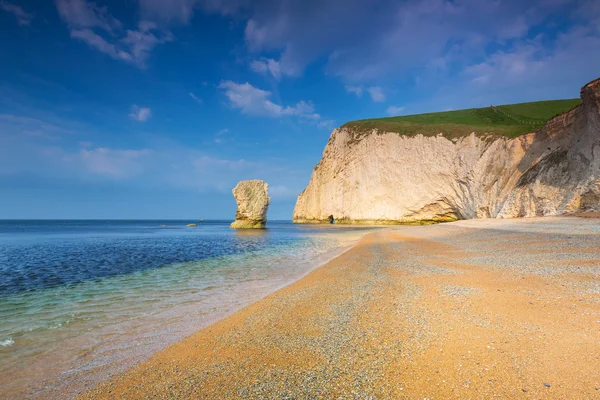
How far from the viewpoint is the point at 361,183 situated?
6100 centimetres

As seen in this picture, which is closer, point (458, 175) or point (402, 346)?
point (402, 346)

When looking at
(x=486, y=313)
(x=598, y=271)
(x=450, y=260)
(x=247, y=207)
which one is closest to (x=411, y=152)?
(x=247, y=207)

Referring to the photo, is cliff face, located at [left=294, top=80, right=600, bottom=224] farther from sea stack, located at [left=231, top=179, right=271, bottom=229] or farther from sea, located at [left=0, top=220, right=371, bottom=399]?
sea, located at [left=0, top=220, right=371, bottom=399]

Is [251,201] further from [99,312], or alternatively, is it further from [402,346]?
[402,346]

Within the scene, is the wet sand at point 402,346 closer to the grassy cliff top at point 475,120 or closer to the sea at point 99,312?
the sea at point 99,312

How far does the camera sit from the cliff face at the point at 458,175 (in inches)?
1003

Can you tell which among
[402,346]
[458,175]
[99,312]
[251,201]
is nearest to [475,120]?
[458,175]

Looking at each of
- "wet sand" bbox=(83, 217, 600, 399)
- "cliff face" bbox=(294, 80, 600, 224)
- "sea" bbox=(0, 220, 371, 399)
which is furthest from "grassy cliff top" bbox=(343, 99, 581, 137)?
"wet sand" bbox=(83, 217, 600, 399)

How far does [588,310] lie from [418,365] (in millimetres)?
3730

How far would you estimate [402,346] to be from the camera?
13.9ft

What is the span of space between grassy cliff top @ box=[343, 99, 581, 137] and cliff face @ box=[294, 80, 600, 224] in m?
1.88

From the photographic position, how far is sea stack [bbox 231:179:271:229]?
59.8m

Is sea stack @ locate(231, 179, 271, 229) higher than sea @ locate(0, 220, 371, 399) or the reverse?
higher

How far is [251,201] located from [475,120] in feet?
161
